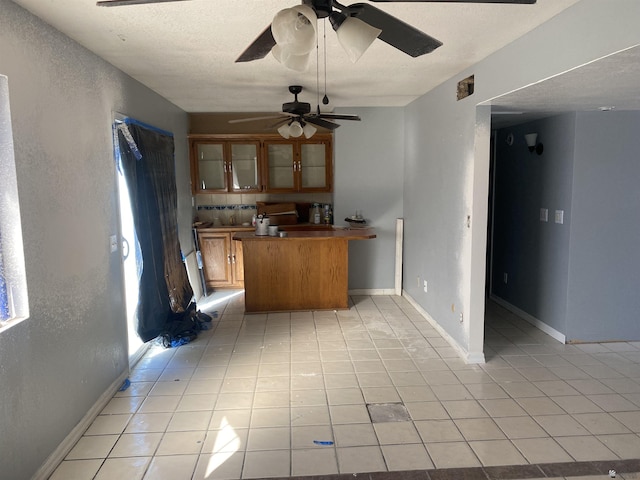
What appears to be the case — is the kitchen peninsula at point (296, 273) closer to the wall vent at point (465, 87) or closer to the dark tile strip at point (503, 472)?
the wall vent at point (465, 87)

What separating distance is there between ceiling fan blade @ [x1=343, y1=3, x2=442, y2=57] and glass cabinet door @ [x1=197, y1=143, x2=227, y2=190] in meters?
4.61

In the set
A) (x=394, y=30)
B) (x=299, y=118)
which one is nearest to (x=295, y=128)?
(x=299, y=118)

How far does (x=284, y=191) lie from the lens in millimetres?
6172

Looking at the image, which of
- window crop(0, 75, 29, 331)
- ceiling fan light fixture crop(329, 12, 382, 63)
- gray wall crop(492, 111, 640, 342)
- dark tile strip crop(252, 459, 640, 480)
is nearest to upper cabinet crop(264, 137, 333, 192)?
gray wall crop(492, 111, 640, 342)

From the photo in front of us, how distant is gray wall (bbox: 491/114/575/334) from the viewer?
4039 millimetres

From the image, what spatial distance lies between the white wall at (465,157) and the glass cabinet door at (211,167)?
7.99ft

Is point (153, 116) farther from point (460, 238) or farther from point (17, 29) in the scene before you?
point (460, 238)

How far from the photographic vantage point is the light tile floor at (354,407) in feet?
7.91

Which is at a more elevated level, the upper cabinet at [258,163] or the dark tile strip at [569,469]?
the upper cabinet at [258,163]

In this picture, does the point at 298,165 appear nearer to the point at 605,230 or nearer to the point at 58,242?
the point at 605,230

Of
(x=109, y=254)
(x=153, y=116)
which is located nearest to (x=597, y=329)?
(x=109, y=254)

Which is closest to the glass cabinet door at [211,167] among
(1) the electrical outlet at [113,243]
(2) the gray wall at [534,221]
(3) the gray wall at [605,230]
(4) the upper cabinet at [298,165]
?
(4) the upper cabinet at [298,165]

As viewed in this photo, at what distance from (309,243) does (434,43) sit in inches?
136

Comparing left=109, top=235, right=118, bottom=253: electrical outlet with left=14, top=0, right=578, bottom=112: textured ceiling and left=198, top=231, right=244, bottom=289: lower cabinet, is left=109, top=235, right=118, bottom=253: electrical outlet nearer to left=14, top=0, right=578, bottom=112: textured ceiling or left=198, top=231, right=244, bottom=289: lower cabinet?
left=14, top=0, right=578, bottom=112: textured ceiling
